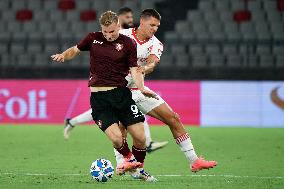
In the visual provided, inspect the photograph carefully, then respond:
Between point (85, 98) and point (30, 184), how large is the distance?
1002cm

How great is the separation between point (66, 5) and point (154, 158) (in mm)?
12023

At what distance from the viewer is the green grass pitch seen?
8.69 m

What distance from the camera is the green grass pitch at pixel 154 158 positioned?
28.5 feet

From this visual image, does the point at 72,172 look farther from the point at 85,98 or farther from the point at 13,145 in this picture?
the point at 85,98

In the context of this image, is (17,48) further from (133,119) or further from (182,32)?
(133,119)

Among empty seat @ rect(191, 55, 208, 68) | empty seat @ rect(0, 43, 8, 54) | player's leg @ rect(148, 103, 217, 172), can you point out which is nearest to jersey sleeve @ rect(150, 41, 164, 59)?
player's leg @ rect(148, 103, 217, 172)

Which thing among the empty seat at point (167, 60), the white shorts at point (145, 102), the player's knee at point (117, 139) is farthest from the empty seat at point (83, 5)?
the player's knee at point (117, 139)

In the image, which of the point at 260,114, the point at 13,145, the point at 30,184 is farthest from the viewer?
the point at 260,114

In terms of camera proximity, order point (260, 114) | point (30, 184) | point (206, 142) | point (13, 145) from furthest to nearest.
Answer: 1. point (260, 114)
2. point (206, 142)
3. point (13, 145)
4. point (30, 184)

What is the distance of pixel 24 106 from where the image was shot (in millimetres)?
18438

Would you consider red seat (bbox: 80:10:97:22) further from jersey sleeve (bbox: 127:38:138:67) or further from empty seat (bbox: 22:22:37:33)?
jersey sleeve (bbox: 127:38:138:67)

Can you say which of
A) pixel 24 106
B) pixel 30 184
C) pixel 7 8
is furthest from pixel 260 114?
pixel 30 184

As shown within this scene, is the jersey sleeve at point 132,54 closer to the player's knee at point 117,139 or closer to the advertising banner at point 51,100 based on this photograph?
the player's knee at point 117,139

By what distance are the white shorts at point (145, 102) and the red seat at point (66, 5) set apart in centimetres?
1371
